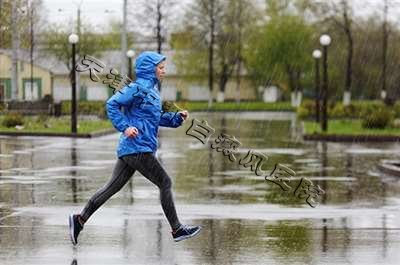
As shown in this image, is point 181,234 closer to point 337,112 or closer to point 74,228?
point 74,228

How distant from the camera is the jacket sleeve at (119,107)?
7.58m

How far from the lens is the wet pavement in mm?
7508

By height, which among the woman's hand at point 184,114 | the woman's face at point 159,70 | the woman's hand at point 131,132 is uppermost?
the woman's face at point 159,70

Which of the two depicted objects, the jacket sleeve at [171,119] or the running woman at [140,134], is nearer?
the running woman at [140,134]

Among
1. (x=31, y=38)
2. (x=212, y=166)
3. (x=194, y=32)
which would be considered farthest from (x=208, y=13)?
(x=212, y=166)

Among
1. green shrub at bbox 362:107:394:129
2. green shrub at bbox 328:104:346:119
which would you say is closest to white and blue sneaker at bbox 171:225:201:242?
green shrub at bbox 362:107:394:129

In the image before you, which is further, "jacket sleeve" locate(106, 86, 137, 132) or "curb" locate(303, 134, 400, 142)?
"curb" locate(303, 134, 400, 142)

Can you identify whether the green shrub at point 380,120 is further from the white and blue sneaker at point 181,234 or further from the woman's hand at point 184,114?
the white and blue sneaker at point 181,234

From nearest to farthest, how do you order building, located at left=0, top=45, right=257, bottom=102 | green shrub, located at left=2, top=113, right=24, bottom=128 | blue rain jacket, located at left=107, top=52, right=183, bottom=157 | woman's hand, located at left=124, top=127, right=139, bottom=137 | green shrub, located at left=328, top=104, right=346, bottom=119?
woman's hand, located at left=124, top=127, right=139, bottom=137 → blue rain jacket, located at left=107, top=52, right=183, bottom=157 → green shrub, located at left=2, top=113, right=24, bottom=128 → green shrub, located at left=328, top=104, right=346, bottom=119 → building, located at left=0, top=45, right=257, bottom=102

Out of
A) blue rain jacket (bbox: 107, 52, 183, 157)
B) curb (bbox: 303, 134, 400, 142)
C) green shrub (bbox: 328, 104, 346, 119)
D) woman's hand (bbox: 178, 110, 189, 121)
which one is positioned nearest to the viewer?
blue rain jacket (bbox: 107, 52, 183, 157)

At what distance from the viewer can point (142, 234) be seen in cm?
857

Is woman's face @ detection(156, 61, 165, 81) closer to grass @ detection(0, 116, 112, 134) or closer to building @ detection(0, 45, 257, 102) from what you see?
grass @ detection(0, 116, 112, 134)

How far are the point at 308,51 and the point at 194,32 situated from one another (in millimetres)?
10713

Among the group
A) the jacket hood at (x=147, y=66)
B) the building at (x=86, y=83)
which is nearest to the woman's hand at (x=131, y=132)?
the jacket hood at (x=147, y=66)
